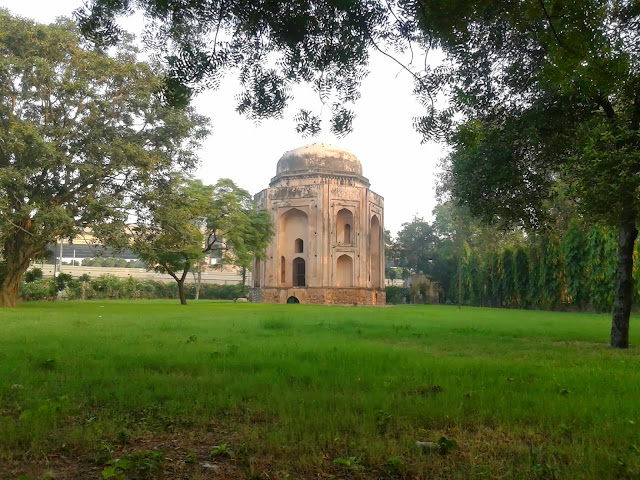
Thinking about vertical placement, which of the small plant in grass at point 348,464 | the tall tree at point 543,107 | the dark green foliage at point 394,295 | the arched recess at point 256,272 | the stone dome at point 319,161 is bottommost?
the dark green foliage at point 394,295

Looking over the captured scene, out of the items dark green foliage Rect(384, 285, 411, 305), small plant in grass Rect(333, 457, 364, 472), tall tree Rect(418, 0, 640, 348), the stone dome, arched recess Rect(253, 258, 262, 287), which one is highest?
the stone dome

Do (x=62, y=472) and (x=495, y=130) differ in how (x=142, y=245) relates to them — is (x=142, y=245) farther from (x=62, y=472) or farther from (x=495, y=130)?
(x=62, y=472)

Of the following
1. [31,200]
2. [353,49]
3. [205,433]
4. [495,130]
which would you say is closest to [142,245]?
[31,200]

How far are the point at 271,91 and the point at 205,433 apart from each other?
354 cm

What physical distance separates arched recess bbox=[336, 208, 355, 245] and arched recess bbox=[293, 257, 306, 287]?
321 cm

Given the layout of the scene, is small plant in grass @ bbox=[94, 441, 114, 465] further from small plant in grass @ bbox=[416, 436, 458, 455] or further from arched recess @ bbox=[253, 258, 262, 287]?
arched recess @ bbox=[253, 258, 262, 287]

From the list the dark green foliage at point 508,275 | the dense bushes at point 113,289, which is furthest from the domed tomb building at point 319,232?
the dense bushes at point 113,289

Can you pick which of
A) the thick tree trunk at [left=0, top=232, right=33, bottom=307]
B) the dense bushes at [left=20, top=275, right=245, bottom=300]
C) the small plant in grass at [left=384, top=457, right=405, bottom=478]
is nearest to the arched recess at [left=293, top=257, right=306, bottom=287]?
the dense bushes at [left=20, top=275, right=245, bottom=300]

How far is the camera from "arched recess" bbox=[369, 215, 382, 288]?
39656 millimetres

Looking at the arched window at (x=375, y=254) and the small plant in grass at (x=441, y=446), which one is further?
the arched window at (x=375, y=254)

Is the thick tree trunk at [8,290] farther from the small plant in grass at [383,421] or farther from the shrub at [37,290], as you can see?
the small plant in grass at [383,421]

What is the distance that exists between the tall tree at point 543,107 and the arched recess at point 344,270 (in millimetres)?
27717

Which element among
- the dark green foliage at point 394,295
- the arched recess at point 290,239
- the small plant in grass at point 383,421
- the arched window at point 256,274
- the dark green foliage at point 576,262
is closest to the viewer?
the small plant in grass at point 383,421

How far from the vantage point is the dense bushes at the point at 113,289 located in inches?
1203
